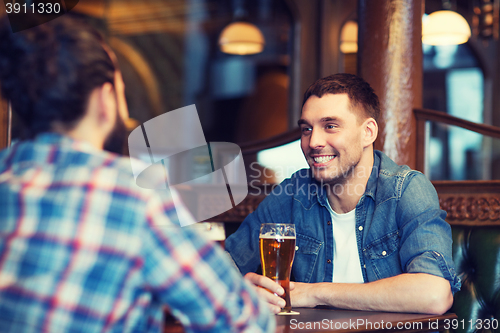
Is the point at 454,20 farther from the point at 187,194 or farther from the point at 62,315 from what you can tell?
the point at 62,315

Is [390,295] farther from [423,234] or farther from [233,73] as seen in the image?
[233,73]

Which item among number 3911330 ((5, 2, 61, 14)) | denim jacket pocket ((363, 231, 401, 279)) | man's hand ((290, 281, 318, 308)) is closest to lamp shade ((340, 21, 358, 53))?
number 3911330 ((5, 2, 61, 14))

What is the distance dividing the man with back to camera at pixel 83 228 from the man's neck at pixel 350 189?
107 centimetres

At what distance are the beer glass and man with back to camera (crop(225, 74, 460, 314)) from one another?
0.09m

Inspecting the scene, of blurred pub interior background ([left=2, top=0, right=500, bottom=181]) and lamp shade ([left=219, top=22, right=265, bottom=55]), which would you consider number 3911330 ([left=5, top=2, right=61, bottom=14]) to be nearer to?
lamp shade ([left=219, top=22, right=265, bottom=55])

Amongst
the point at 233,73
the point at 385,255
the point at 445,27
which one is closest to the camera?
the point at 385,255

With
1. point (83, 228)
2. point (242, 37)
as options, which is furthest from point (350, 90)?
point (242, 37)

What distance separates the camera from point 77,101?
0.78m

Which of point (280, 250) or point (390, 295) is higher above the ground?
point (280, 250)

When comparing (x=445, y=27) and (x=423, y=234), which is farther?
(x=445, y=27)

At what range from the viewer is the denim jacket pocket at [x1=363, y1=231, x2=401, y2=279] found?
1.62 m

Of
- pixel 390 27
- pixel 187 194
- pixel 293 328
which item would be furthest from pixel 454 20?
pixel 293 328

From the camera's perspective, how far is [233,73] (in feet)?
21.9

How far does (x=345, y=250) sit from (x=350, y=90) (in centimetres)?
58
